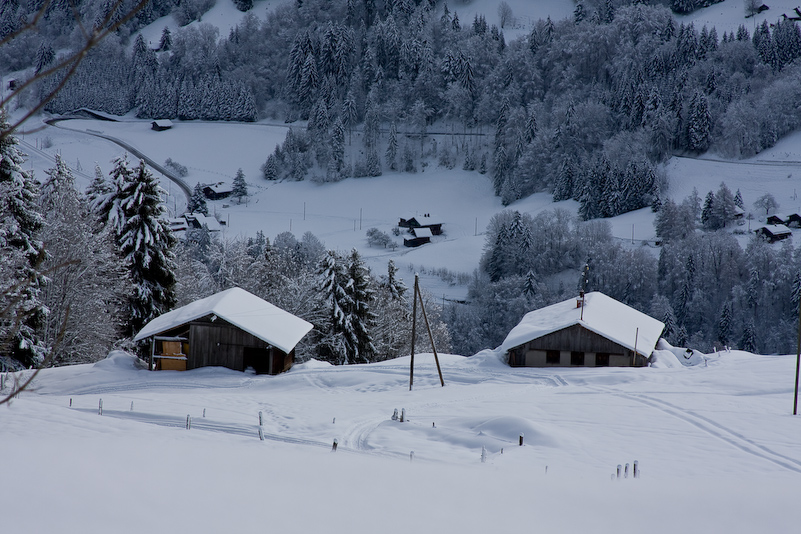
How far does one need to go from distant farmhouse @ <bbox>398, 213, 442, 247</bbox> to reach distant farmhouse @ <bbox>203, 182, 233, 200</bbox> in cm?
3426

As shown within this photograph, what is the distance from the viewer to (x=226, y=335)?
34125 mm

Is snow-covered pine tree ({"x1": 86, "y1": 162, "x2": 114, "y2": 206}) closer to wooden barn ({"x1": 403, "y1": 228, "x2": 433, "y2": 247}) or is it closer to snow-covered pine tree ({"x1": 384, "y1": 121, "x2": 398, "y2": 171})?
wooden barn ({"x1": 403, "y1": 228, "x2": 433, "y2": 247})

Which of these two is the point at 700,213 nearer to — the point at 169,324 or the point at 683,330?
the point at 683,330

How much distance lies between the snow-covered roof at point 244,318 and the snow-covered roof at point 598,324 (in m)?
13.6

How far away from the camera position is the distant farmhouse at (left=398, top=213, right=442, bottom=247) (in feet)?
337

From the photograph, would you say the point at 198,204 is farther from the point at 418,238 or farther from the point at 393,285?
the point at 393,285

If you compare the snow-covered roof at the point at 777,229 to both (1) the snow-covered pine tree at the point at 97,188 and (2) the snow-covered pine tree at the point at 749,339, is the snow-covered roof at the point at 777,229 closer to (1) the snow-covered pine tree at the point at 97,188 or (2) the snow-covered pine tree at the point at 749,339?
(2) the snow-covered pine tree at the point at 749,339

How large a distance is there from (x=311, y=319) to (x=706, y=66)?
121582 mm

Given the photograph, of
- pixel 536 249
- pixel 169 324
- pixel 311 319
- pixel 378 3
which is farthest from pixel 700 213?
pixel 378 3

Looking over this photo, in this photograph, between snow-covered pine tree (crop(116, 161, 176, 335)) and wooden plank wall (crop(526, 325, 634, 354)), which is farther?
wooden plank wall (crop(526, 325, 634, 354))

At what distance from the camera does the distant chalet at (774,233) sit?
285 feet

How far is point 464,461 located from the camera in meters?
18.6

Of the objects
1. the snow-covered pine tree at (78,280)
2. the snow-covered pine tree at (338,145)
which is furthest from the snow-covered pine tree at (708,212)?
the snow-covered pine tree at (78,280)

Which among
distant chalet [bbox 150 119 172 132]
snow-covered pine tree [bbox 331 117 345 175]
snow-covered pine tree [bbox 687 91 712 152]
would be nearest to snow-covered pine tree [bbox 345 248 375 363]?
snow-covered pine tree [bbox 331 117 345 175]
